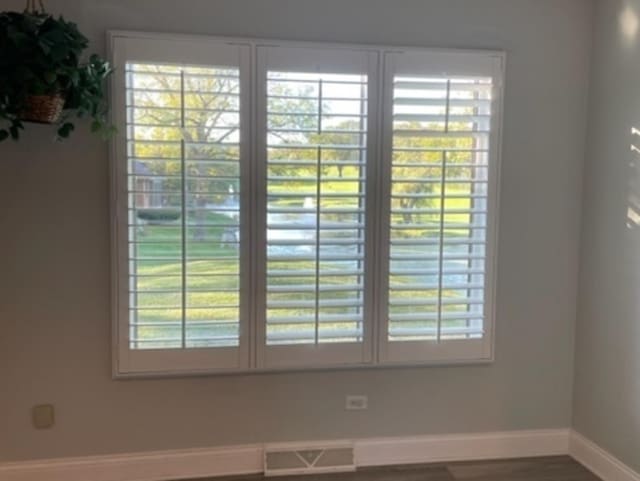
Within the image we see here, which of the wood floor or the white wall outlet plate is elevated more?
the white wall outlet plate

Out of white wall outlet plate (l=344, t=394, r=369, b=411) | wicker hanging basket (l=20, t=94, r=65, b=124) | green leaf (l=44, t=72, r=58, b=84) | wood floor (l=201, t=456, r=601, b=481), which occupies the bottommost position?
wood floor (l=201, t=456, r=601, b=481)

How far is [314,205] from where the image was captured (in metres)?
2.95

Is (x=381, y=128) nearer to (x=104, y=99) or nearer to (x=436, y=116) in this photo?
(x=436, y=116)

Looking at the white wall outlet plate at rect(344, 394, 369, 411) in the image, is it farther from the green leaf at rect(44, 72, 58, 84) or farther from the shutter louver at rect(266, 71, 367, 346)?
the green leaf at rect(44, 72, 58, 84)

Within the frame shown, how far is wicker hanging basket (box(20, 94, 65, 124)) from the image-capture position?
7.72ft

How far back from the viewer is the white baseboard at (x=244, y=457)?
2.91 meters

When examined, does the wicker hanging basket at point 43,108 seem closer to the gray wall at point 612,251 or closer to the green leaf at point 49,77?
the green leaf at point 49,77

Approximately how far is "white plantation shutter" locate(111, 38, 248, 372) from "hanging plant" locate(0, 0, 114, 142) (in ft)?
0.97

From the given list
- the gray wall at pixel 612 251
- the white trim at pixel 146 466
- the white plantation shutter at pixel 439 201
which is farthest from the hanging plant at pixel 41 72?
the gray wall at pixel 612 251

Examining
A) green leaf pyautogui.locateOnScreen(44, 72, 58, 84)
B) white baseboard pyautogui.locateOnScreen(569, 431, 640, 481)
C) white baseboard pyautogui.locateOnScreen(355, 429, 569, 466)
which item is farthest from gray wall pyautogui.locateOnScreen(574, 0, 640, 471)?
green leaf pyautogui.locateOnScreen(44, 72, 58, 84)

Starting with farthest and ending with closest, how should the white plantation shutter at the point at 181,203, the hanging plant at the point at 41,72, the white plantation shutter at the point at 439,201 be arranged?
the white plantation shutter at the point at 439,201
the white plantation shutter at the point at 181,203
the hanging plant at the point at 41,72

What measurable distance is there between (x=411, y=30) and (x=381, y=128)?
1.65ft

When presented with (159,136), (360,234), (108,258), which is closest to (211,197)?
(159,136)

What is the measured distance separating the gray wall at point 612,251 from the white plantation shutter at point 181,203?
1.78 m
